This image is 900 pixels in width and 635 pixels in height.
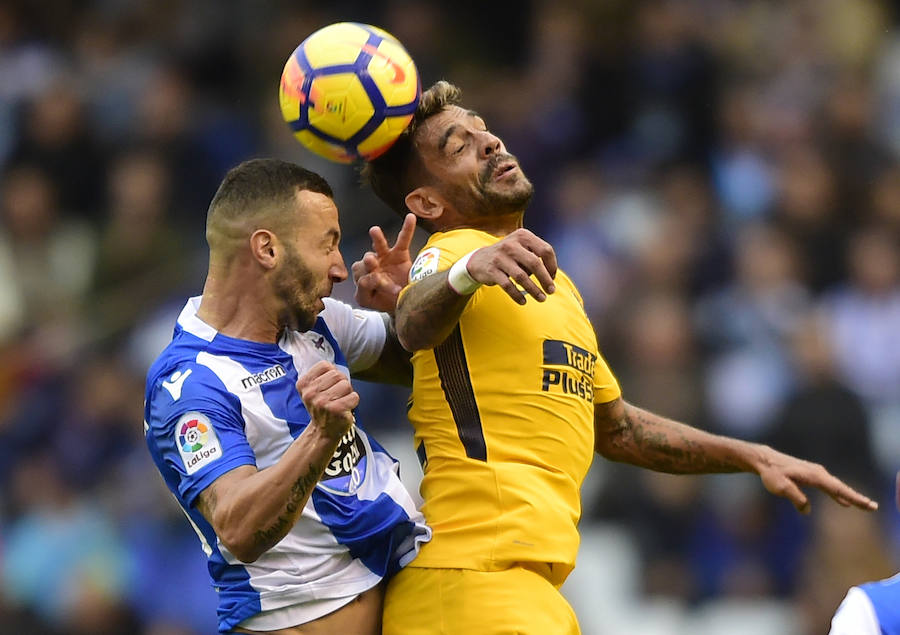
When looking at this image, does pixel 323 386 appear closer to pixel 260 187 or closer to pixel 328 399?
pixel 328 399

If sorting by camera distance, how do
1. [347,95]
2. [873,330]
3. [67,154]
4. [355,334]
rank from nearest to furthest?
[347,95], [355,334], [873,330], [67,154]

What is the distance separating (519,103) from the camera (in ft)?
36.9

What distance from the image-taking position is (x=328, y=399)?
399 centimetres

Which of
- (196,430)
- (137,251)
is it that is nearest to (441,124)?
(196,430)

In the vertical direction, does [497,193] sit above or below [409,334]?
above

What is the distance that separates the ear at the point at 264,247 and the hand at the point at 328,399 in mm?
661

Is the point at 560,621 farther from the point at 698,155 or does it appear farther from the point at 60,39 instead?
the point at 60,39

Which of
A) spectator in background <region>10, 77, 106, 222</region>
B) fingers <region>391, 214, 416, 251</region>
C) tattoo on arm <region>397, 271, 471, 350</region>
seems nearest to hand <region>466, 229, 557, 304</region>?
tattoo on arm <region>397, 271, 471, 350</region>

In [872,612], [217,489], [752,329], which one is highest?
[872,612]

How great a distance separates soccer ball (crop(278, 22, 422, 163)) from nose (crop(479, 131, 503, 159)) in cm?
26

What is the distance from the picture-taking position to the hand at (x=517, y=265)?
400cm

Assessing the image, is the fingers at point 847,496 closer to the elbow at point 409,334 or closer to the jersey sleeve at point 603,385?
the jersey sleeve at point 603,385

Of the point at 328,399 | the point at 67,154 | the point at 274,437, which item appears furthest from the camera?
the point at 67,154

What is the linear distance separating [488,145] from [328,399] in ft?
4.23
